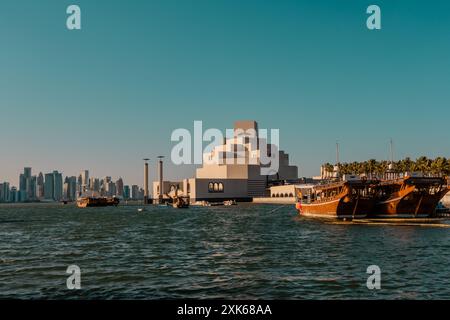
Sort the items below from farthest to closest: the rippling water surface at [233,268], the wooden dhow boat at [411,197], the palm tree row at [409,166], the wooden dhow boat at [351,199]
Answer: the palm tree row at [409,166]
the wooden dhow boat at [351,199]
the wooden dhow boat at [411,197]
the rippling water surface at [233,268]

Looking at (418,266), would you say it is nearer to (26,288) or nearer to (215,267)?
(215,267)

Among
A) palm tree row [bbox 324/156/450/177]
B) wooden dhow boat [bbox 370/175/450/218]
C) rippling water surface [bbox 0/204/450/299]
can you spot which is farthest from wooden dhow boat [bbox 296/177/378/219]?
palm tree row [bbox 324/156/450/177]

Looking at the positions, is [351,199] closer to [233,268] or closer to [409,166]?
[233,268]

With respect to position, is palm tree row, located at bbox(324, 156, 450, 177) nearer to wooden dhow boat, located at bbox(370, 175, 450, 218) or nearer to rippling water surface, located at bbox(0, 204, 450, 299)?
wooden dhow boat, located at bbox(370, 175, 450, 218)

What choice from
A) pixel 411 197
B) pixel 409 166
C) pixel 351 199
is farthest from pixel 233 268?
pixel 409 166

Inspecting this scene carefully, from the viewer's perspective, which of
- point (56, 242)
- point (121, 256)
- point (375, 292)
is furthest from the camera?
point (56, 242)

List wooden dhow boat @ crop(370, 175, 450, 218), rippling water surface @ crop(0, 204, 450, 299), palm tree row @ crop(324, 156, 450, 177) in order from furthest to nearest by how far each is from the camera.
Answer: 1. palm tree row @ crop(324, 156, 450, 177)
2. wooden dhow boat @ crop(370, 175, 450, 218)
3. rippling water surface @ crop(0, 204, 450, 299)

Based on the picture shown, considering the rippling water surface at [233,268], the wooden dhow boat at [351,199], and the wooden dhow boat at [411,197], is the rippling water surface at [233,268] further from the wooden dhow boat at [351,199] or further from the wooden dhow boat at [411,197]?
the wooden dhow boat at [351,199]

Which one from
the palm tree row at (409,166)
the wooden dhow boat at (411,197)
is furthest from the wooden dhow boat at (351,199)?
the palm tree row at (409,166)

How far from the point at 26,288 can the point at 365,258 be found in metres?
24.0
